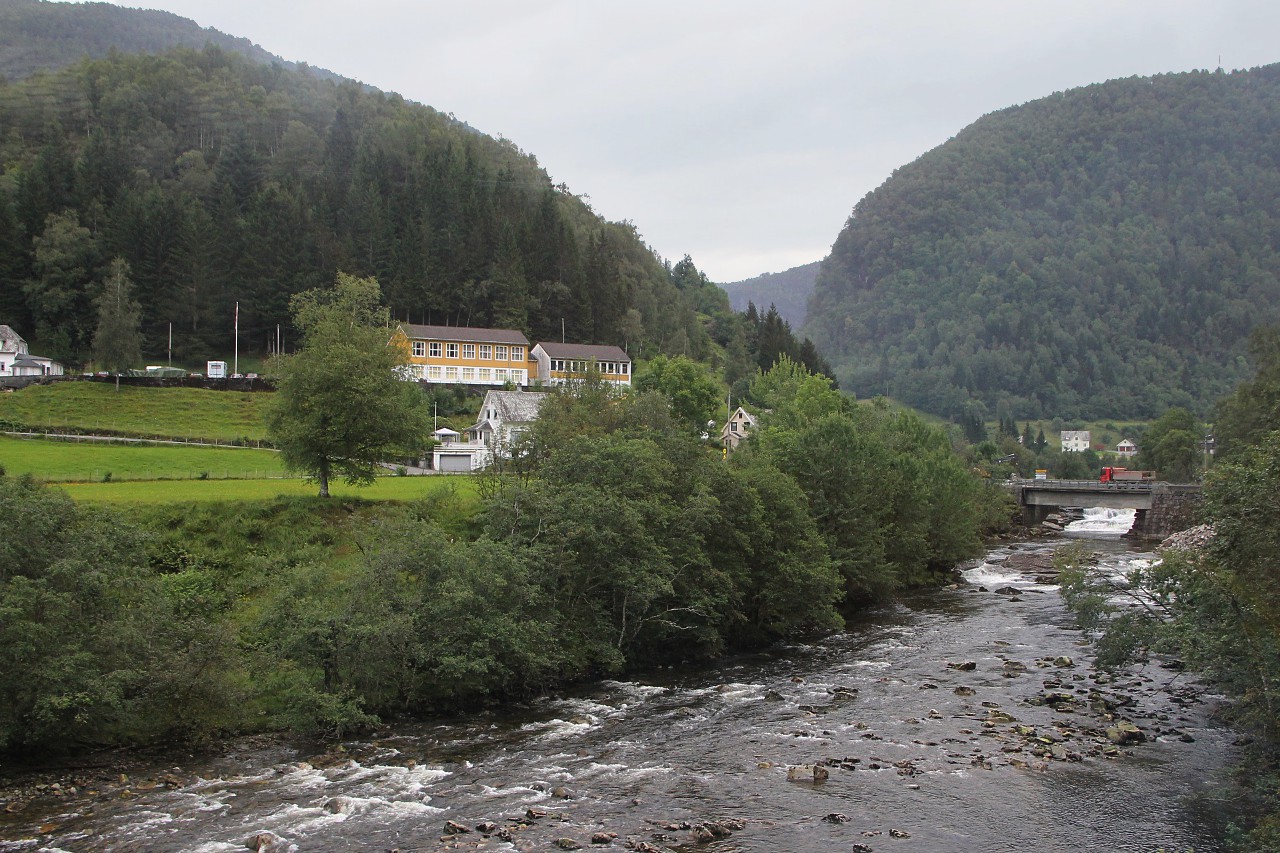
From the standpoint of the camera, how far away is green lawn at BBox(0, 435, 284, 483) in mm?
52066

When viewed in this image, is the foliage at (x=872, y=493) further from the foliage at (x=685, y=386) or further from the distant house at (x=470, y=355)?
the distant house at (x=470, y=355)

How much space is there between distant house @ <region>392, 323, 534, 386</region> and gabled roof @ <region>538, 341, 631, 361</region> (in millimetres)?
2882

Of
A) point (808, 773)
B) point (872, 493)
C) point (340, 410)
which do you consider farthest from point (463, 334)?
point (808, 773)

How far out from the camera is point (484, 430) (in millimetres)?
83000

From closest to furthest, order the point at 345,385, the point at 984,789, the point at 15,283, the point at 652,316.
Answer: the point at 984,789 → the point at 345,385 → the point at 15,283 → the point at 652,316

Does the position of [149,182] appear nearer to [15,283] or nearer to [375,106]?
[15,283]

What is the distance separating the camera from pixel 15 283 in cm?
10131

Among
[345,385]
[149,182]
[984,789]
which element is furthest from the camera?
[149,182]

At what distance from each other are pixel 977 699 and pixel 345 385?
31.2m

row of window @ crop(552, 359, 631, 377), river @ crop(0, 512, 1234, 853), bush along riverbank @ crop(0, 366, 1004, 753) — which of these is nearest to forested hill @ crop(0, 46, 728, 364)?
row of window @ crop(552, 359, 631, 377)

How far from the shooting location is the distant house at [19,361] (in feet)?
300

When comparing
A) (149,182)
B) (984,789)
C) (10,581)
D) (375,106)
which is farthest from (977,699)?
(375,106)

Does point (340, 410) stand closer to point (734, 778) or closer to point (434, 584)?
point (434, 584)

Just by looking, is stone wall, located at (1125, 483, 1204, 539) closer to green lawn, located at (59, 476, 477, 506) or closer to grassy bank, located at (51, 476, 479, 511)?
grassy bank, located at (51, 476, 479, 511)
